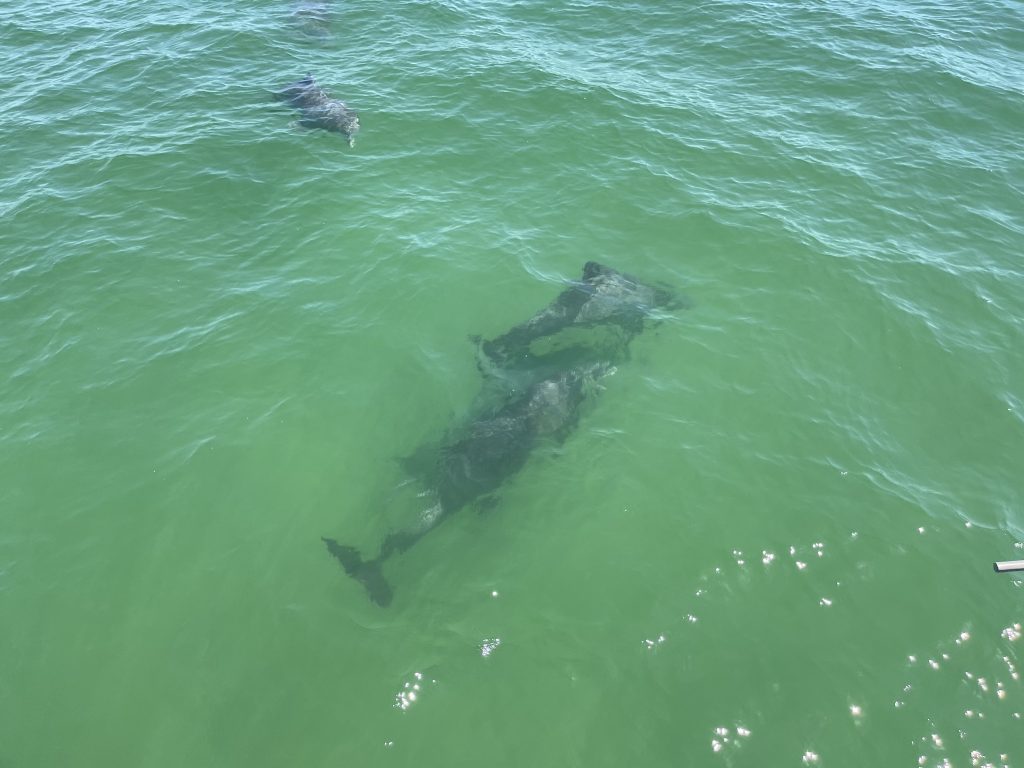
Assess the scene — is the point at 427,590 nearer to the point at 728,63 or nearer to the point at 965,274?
the point at 965,274

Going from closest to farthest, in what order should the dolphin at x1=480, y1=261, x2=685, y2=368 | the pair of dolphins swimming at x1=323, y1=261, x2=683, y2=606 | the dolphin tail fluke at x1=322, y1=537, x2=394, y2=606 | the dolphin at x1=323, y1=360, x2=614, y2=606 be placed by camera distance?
the dolphin tail fluke at x1=322, y1=537, x2=394, y2=606 → the dolphin at x1=323, y1=360, x2=614, y2=606 → the pair of dolphins swimming at x1=323, y1=261, x2=683, y2=606 → the dolphin at x1=480, y1=261, x2=685, y2=368

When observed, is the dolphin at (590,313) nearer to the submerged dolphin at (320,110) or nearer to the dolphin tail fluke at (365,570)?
the dolphin tail fluke at (365,570)

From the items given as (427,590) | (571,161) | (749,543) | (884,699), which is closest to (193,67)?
(571,161)

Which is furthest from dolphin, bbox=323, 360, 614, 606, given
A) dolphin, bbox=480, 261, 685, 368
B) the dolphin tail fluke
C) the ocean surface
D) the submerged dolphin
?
the submerged dolphin

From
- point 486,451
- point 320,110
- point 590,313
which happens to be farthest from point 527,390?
point 320,110

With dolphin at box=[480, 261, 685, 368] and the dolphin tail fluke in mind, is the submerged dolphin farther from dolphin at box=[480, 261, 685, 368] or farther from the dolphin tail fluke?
the dolphin tail fluke

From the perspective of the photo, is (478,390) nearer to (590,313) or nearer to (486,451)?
(486,451)

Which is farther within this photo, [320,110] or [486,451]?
[320,110]
